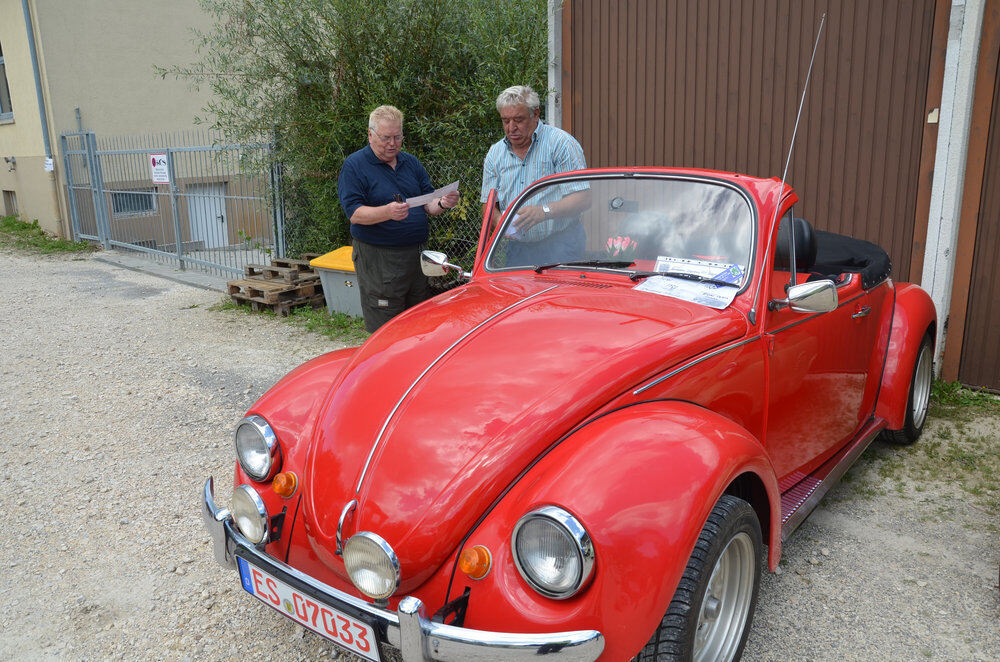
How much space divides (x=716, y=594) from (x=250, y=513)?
1.54 m

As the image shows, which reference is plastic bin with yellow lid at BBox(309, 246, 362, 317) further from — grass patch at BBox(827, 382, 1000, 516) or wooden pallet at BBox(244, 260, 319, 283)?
grass patch at BBox(827, 382, 1000, 516)

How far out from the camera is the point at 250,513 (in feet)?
7.84

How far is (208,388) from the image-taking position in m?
5.71

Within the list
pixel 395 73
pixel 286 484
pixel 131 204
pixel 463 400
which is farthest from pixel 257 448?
pixel 131 204

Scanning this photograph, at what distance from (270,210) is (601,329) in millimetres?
7764

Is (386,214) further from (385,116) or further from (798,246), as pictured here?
(798,246)

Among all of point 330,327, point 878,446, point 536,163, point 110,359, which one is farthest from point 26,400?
Answer: point 878,446

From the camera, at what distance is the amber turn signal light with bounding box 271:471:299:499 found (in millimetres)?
2424

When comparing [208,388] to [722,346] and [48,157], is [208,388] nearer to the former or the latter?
[722,346]

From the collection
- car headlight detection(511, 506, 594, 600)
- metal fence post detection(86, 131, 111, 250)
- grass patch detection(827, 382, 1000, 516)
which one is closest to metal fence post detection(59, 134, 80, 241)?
metal fence post detection(86, 131, 111, 250)

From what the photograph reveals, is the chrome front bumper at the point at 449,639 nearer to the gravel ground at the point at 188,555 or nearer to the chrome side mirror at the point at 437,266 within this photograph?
the gravel ground at the point at 188,555

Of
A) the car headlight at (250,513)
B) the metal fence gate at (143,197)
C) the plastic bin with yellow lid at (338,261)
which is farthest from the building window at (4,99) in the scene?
the car headlight at (250,513)

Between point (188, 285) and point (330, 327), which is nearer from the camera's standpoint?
point (330, 327)

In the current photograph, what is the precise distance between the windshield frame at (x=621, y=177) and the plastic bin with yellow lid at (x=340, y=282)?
3.93 m
